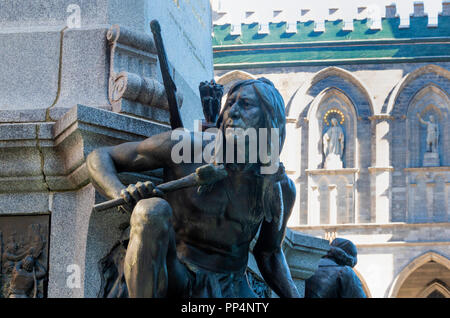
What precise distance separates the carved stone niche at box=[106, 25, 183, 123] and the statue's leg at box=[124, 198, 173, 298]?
1190 mm

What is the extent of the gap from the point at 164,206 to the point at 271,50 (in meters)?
28.6

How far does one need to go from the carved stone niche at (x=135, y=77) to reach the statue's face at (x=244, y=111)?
85 centimetres

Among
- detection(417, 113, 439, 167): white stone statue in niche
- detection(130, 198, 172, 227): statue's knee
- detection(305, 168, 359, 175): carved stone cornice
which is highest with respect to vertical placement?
detection(417, 113, 439, 167): white stone statue in niche

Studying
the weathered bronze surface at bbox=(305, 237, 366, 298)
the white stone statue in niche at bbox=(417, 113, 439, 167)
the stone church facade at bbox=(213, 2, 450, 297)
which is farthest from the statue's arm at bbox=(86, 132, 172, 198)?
the white stone statue in niche at bbox=(417, 113, 439, 167)

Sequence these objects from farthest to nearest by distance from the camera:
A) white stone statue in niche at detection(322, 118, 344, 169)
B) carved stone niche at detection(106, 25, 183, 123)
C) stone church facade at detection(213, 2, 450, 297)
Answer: white stone statue in niche at detection(322, 118, 344, 169)
stone church facade at detection(213, 2, 450, 297)
carved stone niche at detection(106, 25, 183, 123)

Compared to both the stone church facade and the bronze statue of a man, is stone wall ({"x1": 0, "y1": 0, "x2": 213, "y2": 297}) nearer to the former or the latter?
the bronze statue of a man

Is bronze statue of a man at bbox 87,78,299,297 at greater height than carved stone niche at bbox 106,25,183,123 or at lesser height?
lesser

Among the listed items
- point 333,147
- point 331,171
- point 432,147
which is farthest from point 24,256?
point 432,147

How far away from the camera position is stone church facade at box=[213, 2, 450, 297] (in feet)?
98.3

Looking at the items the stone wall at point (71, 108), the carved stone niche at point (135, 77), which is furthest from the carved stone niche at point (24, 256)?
the carved stone niche at point (135, 77)

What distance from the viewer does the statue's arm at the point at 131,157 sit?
3.17 meters

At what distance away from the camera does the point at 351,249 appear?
509 centimetres

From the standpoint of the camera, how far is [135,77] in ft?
12.8

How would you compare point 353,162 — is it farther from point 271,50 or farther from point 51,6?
point 51,6
